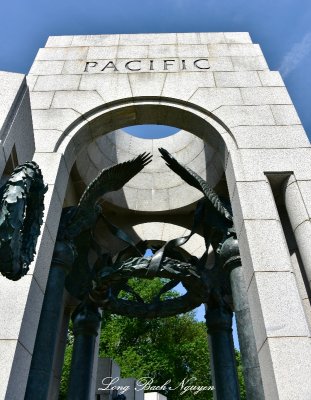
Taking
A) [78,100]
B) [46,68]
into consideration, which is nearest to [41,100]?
[78,100]

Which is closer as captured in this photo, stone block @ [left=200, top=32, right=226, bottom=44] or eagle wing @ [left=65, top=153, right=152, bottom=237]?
eagle wing @ [left=65, top=153, right=152, bottom=237]

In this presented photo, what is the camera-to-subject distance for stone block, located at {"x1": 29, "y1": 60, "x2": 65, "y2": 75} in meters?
9.34

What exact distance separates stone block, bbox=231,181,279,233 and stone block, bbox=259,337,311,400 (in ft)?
7.11

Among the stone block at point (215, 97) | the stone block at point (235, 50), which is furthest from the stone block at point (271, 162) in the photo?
the stone block at point (235, 50)

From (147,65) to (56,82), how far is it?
2416mm

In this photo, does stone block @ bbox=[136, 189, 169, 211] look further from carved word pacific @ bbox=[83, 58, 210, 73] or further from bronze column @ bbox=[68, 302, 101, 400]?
carved word pacific @ bbox=[83, 58, 210, 73]

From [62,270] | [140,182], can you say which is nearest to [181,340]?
[140,182]

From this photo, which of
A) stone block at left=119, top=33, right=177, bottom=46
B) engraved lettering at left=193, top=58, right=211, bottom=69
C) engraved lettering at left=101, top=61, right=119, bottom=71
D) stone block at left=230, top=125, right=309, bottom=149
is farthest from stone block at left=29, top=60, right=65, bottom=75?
stone block at left=230, top=125, right=309, bottom=149

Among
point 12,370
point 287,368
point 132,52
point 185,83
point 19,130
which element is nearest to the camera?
Answer: point 19,130

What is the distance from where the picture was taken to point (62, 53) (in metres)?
10.0

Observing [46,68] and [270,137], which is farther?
[46,68]

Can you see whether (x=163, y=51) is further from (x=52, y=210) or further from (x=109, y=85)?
(x=52, y=210)

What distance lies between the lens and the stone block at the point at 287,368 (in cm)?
447

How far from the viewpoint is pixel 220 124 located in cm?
809
